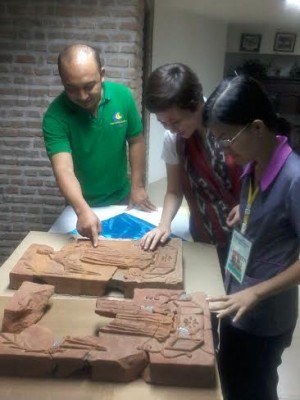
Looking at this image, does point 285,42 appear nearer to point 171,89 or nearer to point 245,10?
point 245,10

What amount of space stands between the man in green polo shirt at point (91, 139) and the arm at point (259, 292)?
0.66 m

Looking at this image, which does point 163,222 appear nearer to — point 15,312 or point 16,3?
point 15,312

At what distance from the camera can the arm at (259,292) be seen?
123 centimetres

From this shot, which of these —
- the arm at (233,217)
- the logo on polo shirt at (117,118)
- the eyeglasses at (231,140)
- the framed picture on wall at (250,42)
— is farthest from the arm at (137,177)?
the framed picture on wall at (250,42)

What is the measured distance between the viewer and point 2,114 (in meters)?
3.32

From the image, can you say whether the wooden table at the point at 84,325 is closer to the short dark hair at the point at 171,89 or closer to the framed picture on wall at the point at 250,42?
the short dark hair at the point at 171,89

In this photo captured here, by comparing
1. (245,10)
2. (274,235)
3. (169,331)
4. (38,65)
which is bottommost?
(169,331)

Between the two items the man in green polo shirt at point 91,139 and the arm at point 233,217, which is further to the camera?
the man in green polo shirt at point 91,139

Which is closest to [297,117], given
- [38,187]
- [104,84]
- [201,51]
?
[201,51]

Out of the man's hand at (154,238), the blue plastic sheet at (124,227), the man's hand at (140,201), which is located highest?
the man's hand at (154,238)

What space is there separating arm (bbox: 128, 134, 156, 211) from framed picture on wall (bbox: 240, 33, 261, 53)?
5786 mm

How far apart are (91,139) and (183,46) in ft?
12.7

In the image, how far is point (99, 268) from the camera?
1.56m

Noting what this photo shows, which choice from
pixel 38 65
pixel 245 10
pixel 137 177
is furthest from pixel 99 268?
pixel 245 10
